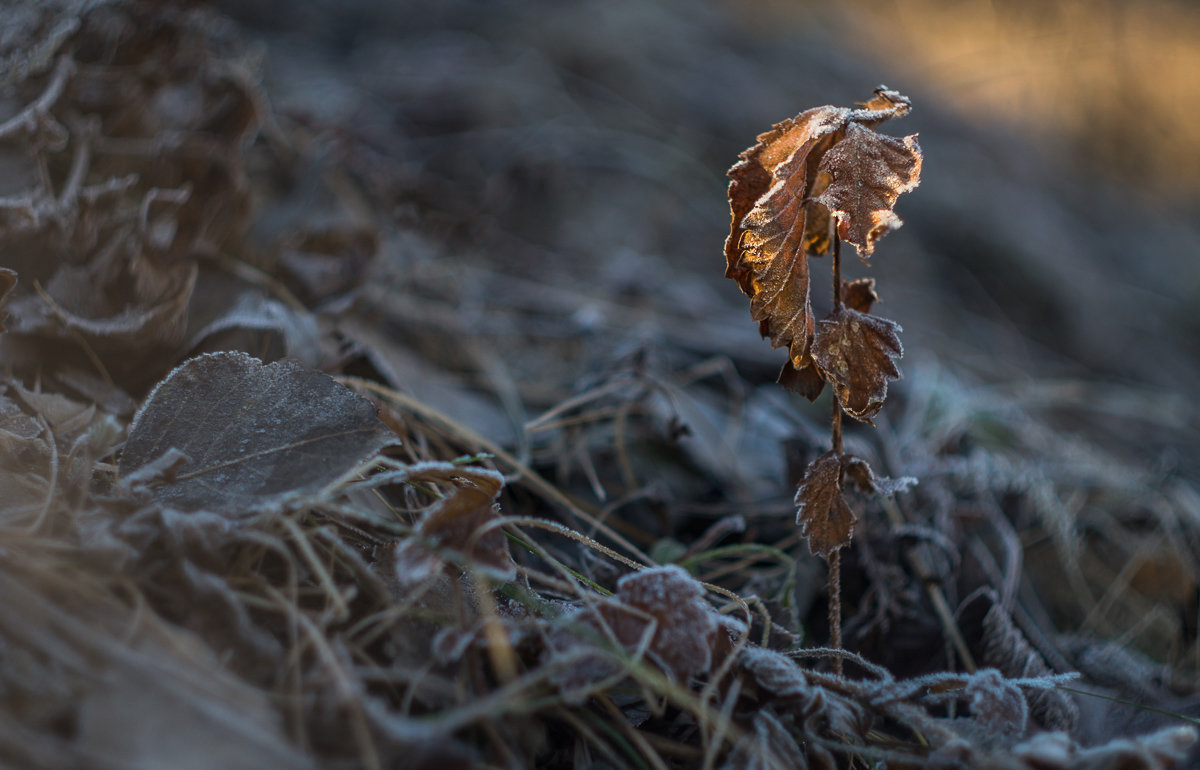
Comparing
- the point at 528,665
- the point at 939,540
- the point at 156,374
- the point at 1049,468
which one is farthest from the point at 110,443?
the point at 1049,468

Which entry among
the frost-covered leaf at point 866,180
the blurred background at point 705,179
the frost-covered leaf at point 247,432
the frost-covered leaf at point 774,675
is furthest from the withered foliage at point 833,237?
the blurred background at point 705,179

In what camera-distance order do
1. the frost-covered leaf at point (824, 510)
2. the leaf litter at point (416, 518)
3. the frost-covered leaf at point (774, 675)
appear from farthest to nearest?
1. the frost-covered leaf at point (824, 510)
2. the frost-covered leaf at point (774, 675)
3. the leaf litter at point (416, 518)

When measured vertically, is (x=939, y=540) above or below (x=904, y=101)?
below

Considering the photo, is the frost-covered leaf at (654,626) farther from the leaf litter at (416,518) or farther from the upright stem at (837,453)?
the upright stem at (837,453)

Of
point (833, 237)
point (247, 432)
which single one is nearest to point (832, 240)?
point (833, 237)

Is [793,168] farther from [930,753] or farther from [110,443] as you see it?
[110,443]

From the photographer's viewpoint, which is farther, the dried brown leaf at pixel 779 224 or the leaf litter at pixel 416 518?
the dried brown leaf at pixel 779 224

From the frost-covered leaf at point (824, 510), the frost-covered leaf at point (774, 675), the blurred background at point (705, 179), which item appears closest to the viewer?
the frost-covered leaf at point (774, 675)
